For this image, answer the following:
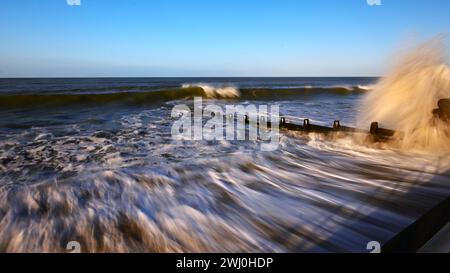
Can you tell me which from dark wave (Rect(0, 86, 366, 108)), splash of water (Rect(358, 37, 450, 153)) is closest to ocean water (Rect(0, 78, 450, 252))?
splash of water (Rect(358, 37, 450, 153))

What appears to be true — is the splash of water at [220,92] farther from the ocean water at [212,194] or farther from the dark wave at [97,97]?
the ocean water at [212,194]

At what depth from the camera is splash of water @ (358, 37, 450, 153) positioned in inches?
258

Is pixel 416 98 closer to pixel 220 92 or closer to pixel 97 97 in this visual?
pixel 220 92

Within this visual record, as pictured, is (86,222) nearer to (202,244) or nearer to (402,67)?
(202,244)

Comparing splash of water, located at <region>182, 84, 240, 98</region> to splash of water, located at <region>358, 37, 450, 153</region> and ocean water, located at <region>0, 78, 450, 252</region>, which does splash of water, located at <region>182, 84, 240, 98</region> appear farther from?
ocean water, located at <region>0, 78, 450, 252</region>

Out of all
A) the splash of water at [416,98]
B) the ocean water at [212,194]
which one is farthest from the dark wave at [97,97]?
the splash of water at [416,98]

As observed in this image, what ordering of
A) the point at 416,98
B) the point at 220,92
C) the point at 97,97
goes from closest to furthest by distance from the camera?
the point at 416,98 → the point at 97,97 → the point at 220,92

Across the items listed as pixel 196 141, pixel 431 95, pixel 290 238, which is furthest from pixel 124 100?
pixel 290 238

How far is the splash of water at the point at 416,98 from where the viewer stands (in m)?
6.55

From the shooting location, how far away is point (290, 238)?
3.04 m

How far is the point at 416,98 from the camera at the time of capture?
7316mm

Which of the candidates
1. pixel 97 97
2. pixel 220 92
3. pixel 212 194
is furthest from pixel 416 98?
pixel 97 97
